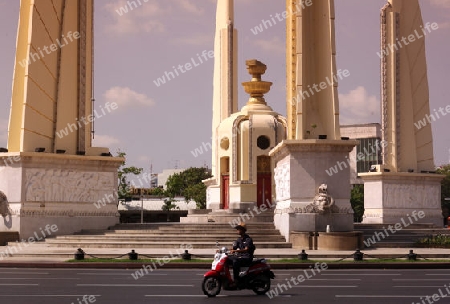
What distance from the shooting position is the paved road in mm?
15398

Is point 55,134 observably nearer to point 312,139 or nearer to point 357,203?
point 312,139

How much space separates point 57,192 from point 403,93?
23.1 metres

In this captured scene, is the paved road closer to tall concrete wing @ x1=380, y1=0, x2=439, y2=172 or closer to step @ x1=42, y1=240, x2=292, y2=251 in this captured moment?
step @ x1=42, y1=240, x2=292, y2=251

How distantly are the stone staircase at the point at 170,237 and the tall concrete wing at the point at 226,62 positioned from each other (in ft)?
62.7

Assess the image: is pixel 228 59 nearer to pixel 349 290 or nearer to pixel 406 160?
pixel 406 160

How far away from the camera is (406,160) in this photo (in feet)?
156

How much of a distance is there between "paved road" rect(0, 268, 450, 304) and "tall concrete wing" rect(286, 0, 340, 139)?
37.5 ft

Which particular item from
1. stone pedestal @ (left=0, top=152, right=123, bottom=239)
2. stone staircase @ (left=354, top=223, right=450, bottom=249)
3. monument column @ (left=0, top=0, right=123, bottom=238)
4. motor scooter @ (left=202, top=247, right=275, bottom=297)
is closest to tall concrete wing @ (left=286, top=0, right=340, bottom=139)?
stone staircase @ (left=354, top=223, right=450, bottom=249)

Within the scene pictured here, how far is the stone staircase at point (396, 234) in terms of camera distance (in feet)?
108

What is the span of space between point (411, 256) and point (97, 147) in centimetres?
1753

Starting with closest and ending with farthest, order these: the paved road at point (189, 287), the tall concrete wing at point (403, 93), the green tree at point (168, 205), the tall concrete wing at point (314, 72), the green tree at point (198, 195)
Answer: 1. the paved road at point (189, 287)
2. the tall concrete wing at point (314, 72)
3. the tall concrete wing at point (403, 93)
4. the green tree at point (168, 205)
5. the green tree at point (198, 195)

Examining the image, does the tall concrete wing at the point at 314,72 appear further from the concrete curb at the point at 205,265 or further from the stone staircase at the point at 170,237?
the concrete curb at the point at 205,265

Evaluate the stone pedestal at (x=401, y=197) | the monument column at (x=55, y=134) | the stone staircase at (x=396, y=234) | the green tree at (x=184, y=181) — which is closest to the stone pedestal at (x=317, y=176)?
the stone staircase at (x=396, y=234)

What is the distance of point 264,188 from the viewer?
4759 centimetres
